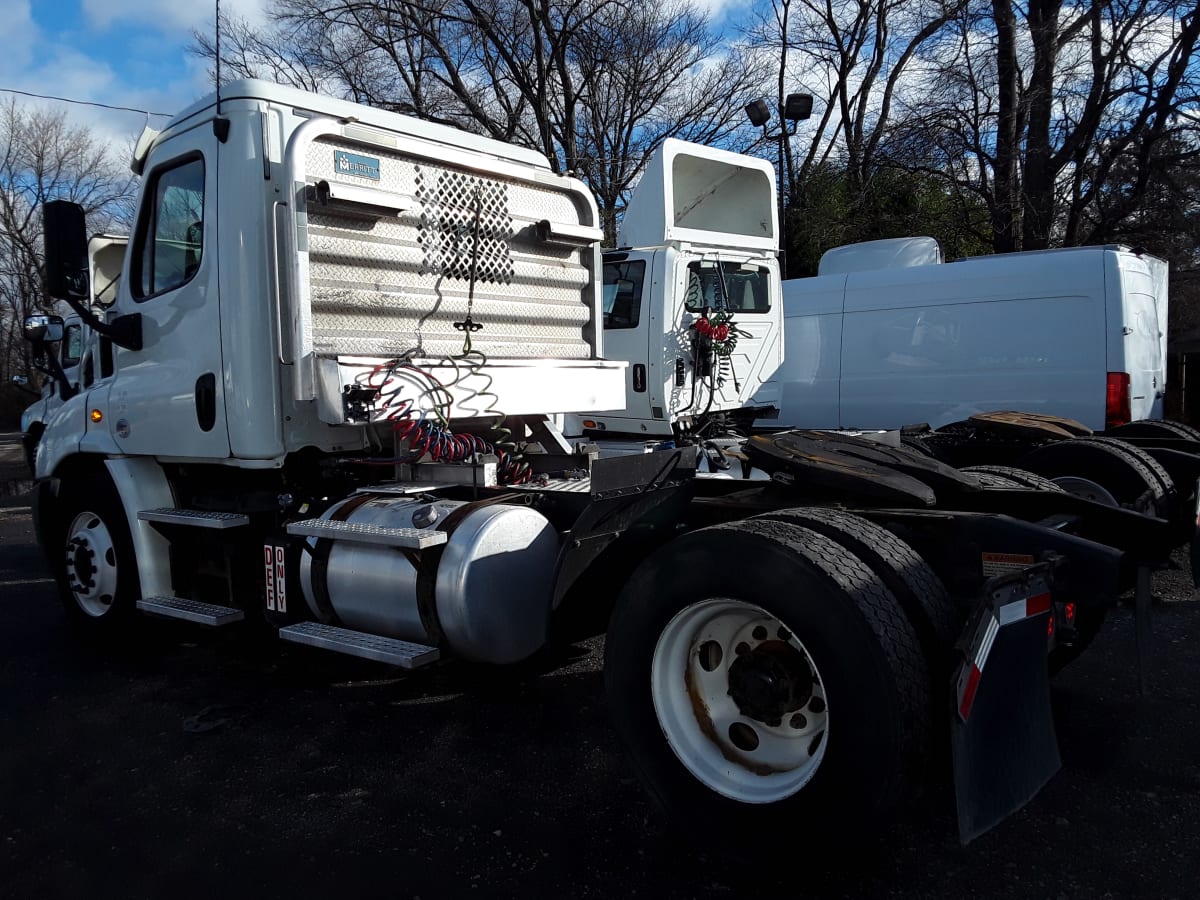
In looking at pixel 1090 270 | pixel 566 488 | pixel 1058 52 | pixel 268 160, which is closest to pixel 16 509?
pixel 268 160

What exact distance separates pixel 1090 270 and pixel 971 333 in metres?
1.06

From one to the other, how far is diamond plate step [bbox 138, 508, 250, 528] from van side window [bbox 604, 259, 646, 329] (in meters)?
4.52

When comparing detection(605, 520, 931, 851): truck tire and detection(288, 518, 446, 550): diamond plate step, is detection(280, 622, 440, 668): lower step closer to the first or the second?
detection(288, 518, 446, 550): diamond plate step

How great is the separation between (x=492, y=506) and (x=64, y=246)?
105 inches

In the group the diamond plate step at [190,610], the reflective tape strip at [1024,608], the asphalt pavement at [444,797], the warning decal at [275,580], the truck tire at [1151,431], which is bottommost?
the asphalt pavement at [444,797]

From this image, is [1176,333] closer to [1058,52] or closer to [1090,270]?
[1058,52]

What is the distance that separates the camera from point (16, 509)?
12.2 m

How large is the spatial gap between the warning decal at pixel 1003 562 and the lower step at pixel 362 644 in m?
2.18

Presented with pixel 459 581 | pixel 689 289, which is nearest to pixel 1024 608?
pixel 459 581

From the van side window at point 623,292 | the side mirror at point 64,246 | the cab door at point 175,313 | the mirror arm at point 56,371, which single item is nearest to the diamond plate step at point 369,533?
the cab door at point 175,313

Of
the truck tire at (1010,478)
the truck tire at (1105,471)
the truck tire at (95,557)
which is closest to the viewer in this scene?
the truck tire at (1010,478)

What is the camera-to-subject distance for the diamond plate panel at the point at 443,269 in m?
4.37

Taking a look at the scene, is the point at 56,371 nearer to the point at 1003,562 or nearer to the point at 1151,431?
the point at 1003,562

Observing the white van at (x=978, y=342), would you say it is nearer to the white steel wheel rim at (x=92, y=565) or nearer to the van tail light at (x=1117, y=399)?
the van tail light at (x=1117, y=399)
